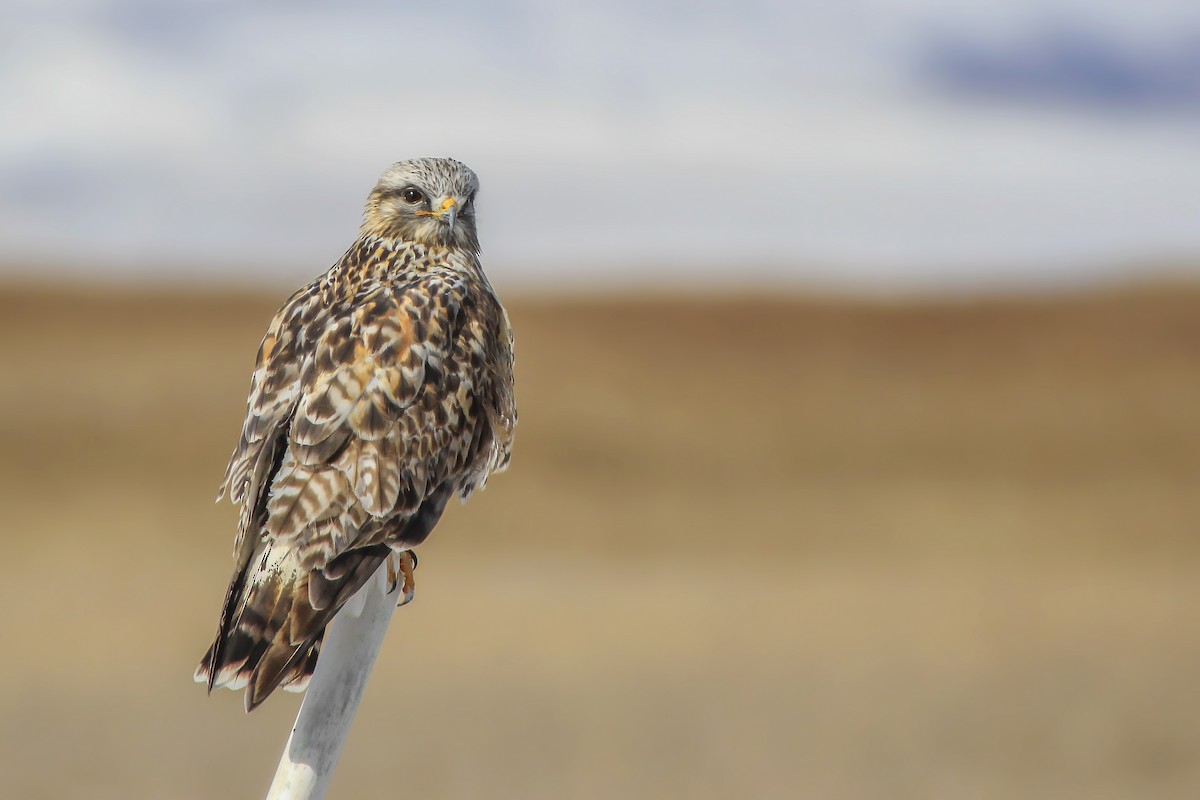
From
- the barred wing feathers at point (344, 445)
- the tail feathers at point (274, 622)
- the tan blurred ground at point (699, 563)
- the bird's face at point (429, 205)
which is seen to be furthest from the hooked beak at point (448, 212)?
the tan blurred ground at point (699, 563)

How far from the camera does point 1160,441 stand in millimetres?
39719

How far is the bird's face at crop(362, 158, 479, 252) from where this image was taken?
18.0ft

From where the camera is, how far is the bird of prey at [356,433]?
4.10 m

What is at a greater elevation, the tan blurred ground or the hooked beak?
the tan blurred ground

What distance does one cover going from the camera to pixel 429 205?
5.51m

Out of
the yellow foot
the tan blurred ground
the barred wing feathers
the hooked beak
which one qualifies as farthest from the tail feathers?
the tan blurred ground

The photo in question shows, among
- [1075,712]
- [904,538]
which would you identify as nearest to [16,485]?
[904,538]

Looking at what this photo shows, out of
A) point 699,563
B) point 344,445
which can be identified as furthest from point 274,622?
point 699,563

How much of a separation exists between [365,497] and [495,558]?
99.6 feet

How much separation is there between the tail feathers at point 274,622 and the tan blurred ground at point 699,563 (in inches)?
546

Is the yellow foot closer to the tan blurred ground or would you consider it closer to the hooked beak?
the hooked beak

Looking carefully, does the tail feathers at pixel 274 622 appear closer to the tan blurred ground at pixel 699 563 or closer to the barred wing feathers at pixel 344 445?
the barred wing feathers at pixel 344 445

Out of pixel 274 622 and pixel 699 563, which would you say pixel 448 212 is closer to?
pixel 274 622

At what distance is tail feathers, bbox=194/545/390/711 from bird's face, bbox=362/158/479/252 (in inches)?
64.9
